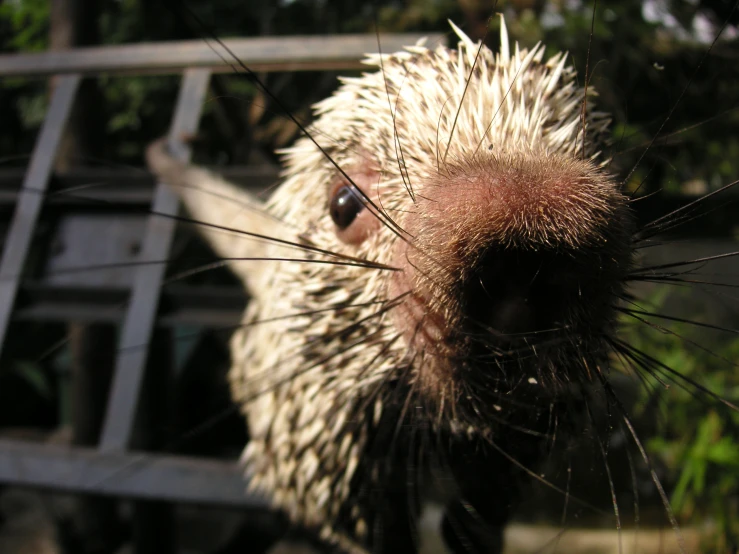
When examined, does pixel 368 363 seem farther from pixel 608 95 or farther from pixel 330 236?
pixel 608 95

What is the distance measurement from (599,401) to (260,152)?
2.53 meters

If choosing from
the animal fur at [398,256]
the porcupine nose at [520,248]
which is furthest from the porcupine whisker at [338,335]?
the porcupine nose at [520,248]

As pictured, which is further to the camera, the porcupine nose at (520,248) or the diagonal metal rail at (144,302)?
the diagonal metal rail at (144,302)

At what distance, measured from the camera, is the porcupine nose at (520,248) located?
75 cm

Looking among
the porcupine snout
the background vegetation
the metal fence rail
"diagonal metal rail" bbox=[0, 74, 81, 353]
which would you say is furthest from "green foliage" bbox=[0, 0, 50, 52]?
the porcupine snout

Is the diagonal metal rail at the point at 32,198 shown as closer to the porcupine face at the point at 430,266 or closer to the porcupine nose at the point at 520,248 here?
the porcupine face at the point at 430,266

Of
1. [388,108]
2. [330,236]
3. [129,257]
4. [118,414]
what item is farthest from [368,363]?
[129,257]

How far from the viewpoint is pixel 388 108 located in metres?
1.19

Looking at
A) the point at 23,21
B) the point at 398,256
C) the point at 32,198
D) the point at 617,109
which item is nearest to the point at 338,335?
the point at 398,256

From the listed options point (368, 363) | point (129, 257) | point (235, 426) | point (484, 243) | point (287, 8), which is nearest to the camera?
point (484, 243)

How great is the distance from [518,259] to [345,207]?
491 millimetres

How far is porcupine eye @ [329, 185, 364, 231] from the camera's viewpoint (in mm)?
1155

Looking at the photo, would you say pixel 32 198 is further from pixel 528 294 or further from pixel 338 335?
pixel 528 294

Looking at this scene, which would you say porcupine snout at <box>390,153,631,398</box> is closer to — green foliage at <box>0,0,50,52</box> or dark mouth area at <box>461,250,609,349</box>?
dark mouth area at <box>461,250,609,349</box>
